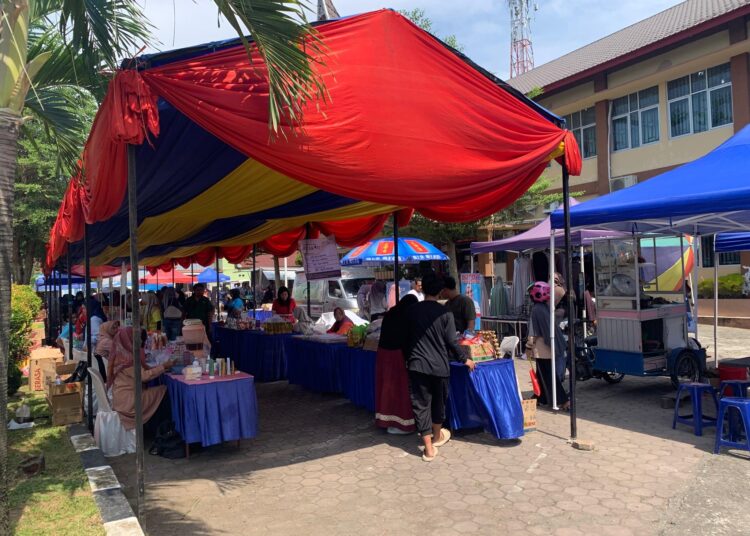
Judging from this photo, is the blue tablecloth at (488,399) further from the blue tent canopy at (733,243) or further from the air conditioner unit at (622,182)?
the air conditioner unit at (622,182)

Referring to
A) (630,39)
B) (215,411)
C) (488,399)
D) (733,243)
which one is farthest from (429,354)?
(630,39)

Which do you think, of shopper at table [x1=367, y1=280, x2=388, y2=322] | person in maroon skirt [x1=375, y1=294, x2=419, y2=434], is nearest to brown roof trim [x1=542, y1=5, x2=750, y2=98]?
shopper at table [x1=367, y1=280, x2=388, y2=322]

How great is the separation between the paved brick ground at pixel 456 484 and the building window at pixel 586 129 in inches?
639

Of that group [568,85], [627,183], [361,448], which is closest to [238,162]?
[361,448]

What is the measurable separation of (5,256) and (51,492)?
85.9 inches

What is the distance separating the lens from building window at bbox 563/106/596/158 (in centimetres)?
2080

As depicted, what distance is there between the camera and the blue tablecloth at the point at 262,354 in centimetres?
944

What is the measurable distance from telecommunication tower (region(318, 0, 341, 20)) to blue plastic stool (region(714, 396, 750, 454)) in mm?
4840

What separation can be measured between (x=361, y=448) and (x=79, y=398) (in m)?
3.83

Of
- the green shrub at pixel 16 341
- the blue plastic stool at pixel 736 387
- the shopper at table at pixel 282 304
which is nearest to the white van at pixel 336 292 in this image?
the shopper at table at pixel 282 304

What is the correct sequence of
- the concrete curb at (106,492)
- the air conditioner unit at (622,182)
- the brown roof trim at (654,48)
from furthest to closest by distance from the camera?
the air conditioner unit at (622,182) < the brown roof trim at (654,48) < the concrete curb at (106,492)

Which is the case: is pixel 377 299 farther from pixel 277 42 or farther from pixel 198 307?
pixel 277 42

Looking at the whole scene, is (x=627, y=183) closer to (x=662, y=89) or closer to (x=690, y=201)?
(x=662, y=89)

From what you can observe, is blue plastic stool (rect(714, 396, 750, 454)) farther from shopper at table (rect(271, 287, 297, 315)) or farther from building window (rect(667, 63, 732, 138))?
building window (rect(667, 63, 732, 138))
